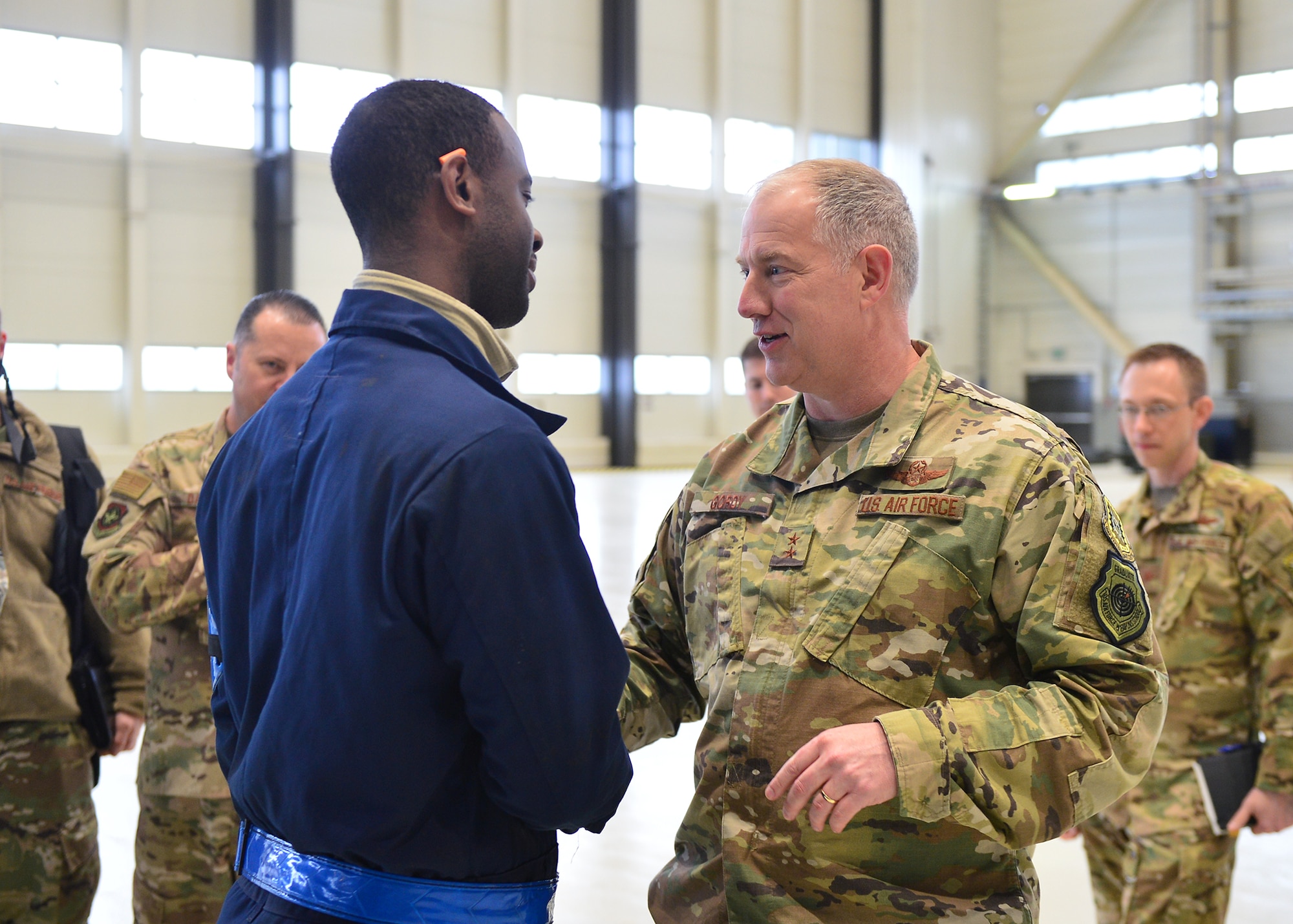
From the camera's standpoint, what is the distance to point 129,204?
15.5 meters

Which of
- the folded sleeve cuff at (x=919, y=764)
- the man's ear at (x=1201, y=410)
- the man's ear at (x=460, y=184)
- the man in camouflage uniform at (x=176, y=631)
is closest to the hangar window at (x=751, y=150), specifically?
the man's ear at (x=1201, y=410)

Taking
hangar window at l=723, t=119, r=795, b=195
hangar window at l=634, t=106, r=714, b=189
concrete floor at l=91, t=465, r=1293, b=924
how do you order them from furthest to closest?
hangar window at l=723, t=119, r=795, b=195 → hangar window at l=634, t=106, r=714, b=189 → concrete floor at l=91, t=465, r=1293, b=924

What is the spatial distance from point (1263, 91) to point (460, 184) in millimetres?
23228

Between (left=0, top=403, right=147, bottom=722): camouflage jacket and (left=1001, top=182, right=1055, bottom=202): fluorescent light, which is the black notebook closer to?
(left=0, top=403, right=147, bottom=722): camouflage jacket

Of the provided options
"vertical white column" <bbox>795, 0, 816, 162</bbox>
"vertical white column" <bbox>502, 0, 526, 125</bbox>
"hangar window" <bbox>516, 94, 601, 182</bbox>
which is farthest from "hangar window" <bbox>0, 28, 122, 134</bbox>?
"vertical white column" <bbox>795, 0, 816, 162</bbox>

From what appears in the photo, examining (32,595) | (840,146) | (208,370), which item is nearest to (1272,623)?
(32,595)

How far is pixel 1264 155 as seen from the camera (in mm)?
20719

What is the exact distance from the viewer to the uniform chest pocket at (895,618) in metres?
1.76

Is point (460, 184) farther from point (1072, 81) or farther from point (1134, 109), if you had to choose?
point (1072, 81)

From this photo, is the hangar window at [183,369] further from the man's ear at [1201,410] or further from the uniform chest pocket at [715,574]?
the uniform chest pocket at [715,574]

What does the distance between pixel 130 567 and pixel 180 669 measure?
13.4 inches

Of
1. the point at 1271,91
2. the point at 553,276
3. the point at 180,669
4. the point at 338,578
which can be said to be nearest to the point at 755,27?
the point at 553,276

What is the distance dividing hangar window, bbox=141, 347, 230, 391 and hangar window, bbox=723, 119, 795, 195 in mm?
9767

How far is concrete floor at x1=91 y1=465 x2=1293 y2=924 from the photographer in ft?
13.0
